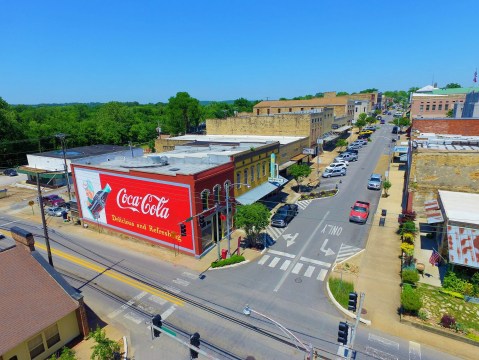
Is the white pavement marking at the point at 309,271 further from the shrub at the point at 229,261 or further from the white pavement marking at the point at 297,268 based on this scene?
the shrub at the point at 229,261

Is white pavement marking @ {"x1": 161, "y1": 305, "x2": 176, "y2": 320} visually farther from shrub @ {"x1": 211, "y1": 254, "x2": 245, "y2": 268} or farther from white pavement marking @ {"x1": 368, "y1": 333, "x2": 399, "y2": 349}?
white pavement marking @ {"x1": 368, "y1": 333, "x2": 399, "y2": 349}

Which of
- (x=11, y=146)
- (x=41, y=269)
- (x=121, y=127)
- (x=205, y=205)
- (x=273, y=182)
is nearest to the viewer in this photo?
(x=41, y=269)

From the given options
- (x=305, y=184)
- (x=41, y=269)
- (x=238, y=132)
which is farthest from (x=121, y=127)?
(x=41, y=269)

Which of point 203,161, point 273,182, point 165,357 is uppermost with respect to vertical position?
point 203,161

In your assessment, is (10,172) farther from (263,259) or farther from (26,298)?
(263,259)

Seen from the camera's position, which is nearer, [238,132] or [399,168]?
[399,168]

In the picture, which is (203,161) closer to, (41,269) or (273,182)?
(273,182)

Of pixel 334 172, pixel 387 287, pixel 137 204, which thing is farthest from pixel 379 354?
pixel 334 172
